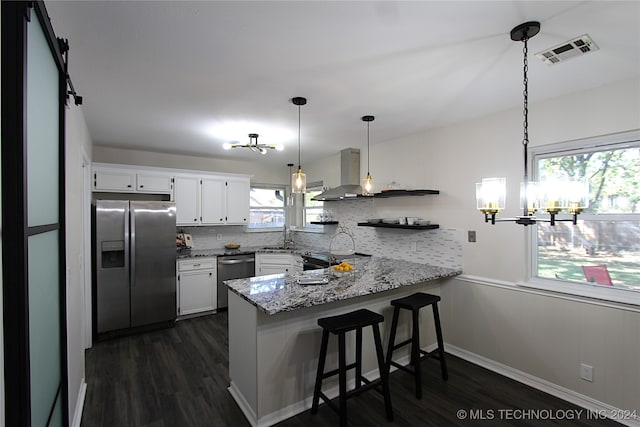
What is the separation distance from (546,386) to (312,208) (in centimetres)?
399

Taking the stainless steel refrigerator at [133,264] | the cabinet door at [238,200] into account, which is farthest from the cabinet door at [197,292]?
the cabinet door at [238,200]

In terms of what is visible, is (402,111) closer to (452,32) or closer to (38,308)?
(452,32)

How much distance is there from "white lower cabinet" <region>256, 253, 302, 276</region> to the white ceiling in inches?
94.9

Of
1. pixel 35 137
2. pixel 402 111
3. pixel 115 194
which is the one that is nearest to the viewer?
pixel 35 137

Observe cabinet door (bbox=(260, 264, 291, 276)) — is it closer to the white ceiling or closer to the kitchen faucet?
the kitchen faucet

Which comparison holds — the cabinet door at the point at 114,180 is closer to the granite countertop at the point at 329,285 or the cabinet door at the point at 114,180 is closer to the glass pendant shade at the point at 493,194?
the granite countertop at the point at 329,285

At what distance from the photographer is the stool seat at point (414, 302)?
8.44 ft

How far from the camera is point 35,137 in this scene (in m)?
0.98

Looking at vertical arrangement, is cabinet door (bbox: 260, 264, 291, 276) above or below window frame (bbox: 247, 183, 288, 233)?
below

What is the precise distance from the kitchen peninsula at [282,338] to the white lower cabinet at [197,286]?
211 cm

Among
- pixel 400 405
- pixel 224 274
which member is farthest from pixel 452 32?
pixel 224 274

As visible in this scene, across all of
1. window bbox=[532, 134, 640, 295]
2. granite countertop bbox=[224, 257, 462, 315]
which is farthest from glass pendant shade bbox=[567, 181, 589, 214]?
granite countertop bbox=[224, 257, 462, 315]

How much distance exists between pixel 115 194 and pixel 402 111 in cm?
401

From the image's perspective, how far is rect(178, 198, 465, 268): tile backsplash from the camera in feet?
11.0
